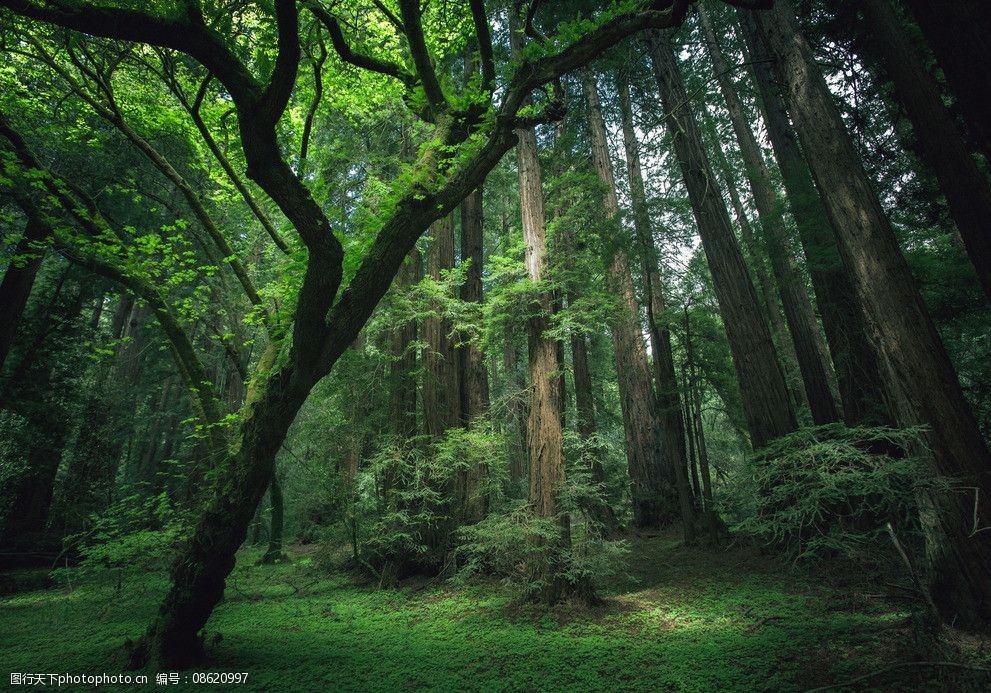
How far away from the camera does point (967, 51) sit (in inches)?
129

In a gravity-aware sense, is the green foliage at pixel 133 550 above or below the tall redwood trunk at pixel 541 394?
below

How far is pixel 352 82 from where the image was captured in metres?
7.16

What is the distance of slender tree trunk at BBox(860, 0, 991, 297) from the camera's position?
3.25m

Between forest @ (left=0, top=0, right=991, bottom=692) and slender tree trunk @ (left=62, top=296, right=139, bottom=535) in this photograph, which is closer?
forest @ (left=0, top=0, right=991, bottom=692)

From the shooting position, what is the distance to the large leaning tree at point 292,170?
9.57 feet

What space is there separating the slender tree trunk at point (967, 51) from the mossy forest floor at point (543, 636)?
Result: 3.64m

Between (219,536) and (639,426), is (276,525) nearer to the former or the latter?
(219,536)

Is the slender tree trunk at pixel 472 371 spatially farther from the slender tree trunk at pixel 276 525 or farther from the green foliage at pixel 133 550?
the green foliage at pixel 133 550

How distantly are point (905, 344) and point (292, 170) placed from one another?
5386 millimetres

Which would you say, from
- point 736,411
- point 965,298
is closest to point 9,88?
point 965,298

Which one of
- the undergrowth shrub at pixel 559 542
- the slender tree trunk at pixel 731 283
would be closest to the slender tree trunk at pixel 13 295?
the undergrowth shrub at pixel 559 542

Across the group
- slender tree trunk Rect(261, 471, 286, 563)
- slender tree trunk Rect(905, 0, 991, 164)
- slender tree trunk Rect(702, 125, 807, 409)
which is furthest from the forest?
slender tree trunk Rect(702, 125, 807, 409)

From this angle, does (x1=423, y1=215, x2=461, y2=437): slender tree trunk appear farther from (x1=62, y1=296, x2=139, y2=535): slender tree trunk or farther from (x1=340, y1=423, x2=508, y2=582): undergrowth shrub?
(x1=62, y1=296, x2=139, y2=535): slender tree trunk

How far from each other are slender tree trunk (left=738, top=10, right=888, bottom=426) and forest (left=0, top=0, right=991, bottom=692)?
72 mm
